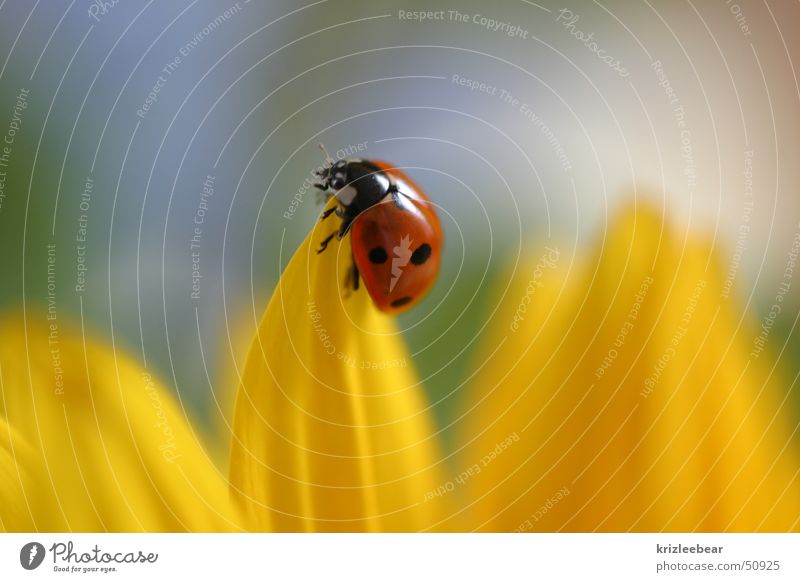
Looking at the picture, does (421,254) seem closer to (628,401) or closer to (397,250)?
(397,250)

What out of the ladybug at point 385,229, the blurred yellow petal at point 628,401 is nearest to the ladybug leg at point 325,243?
the ladybug at point 385,229

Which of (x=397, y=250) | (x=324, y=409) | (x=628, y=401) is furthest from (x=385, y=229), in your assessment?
(x=628, y=401)

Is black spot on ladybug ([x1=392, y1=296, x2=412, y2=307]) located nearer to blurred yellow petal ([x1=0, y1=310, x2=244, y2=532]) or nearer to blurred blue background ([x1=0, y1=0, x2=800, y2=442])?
blurred blue background ([x1=0, y1=0, x2=800, y2=442])

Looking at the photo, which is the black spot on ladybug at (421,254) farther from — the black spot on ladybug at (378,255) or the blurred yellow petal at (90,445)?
the blurred yellow petal at (90,445)

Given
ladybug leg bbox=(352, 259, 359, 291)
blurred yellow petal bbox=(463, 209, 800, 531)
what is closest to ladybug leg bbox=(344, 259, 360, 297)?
ladybug leg bbox=(352, 259, 359, 291)

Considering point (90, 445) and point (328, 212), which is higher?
point (328, 212)

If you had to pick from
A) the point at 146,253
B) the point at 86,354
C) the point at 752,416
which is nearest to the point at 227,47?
the point at 146,253

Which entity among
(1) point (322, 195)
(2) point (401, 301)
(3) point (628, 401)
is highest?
(1) point (322, 195)

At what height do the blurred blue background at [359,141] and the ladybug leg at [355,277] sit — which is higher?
the blurred blue background at [359,141]
